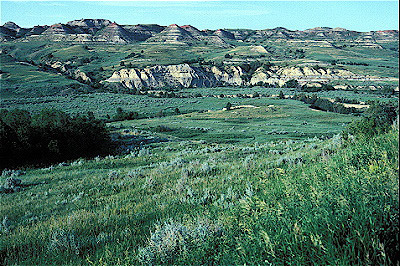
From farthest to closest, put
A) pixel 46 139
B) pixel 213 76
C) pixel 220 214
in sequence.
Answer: pixel 213 76 < pixel 46 139 < pixel 220 214

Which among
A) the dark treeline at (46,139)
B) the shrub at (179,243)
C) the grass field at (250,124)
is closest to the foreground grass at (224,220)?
the shrub at (179,243)

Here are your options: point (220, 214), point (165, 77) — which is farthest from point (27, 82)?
point (220, 214)

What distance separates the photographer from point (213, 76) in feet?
437

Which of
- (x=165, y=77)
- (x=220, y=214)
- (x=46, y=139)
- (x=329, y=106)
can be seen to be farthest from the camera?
(x=165, y=77)

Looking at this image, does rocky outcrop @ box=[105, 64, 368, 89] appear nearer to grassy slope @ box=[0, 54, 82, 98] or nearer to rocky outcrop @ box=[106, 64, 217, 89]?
rocky outcrop @ box=[106, 64, 217, 89]

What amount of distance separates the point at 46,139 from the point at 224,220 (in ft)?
69.6

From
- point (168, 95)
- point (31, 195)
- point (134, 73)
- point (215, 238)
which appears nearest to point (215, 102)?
point (168, 95)

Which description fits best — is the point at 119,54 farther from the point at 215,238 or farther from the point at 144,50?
the point at 215,238

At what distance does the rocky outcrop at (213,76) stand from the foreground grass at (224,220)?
110784 mm

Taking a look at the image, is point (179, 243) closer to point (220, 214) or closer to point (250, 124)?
point (220, 214)

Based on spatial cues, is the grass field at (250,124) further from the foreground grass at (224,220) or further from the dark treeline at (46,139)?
the foreground grass at (224,220)

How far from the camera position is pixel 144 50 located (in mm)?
181625

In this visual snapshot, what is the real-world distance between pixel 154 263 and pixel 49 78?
109797mm

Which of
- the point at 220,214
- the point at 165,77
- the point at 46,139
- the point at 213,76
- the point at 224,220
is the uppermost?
the point at 165,77
